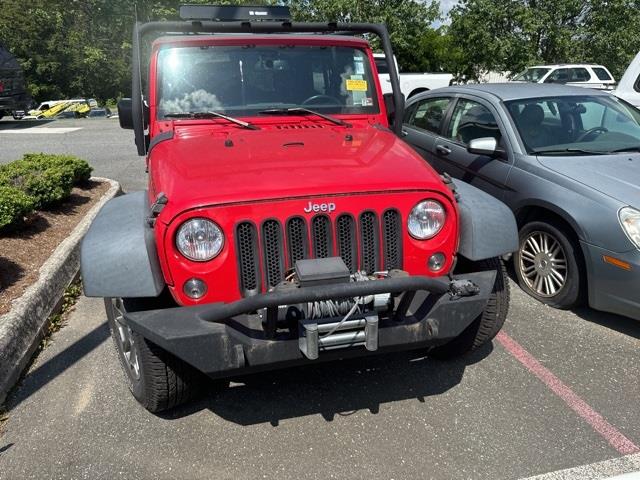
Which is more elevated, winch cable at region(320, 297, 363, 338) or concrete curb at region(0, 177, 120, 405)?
winch cable at region(320, 297, 363, 338)

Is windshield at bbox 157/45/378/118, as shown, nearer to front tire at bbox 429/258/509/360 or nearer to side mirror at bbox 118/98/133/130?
side mirror at bbox 118/98/133/130

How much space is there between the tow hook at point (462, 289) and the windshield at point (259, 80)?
6.17 feet

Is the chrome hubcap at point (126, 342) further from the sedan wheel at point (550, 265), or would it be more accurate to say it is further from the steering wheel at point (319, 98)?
the sedan wheel at point (550, 265)

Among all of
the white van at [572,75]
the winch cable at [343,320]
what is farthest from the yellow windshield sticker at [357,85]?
the white van at [572,75]

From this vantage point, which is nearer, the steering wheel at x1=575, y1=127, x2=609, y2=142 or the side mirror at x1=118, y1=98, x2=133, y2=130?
the side mirror at x1=118, y1=98, x2=133, y2=130

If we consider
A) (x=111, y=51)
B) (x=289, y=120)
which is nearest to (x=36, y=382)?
(x=289, y=120)

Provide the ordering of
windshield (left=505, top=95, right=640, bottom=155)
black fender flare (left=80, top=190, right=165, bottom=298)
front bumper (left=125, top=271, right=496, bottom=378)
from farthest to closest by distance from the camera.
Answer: windshield (left=505, top=95, right=640, bottom=155) < black fender flare (left=80, top=190, right=165, bottom=298) < front bumper (left=125, top=271, right=496, bottom=378)

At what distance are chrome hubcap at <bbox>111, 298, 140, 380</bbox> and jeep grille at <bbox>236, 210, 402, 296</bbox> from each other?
90cm

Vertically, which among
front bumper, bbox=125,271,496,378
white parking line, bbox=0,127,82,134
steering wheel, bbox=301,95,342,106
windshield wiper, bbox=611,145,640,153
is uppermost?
steering wheel, bbox=301,95,342,106

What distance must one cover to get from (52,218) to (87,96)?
155ft

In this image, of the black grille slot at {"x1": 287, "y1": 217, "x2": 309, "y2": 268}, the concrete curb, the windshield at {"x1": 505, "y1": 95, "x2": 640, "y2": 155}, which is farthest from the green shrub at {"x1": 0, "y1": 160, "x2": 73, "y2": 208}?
the windshield at {"x1": 505, "y1": 95, "x2": 640, "y2": 155}

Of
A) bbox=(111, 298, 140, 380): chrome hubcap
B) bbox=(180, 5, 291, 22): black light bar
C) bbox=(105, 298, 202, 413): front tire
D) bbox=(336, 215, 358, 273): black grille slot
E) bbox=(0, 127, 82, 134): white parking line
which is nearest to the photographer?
bbox=(336, 215, 358, 273): black grille slot

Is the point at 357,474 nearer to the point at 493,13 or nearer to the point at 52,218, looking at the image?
the point at 52,218

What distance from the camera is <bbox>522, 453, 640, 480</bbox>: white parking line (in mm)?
2643
